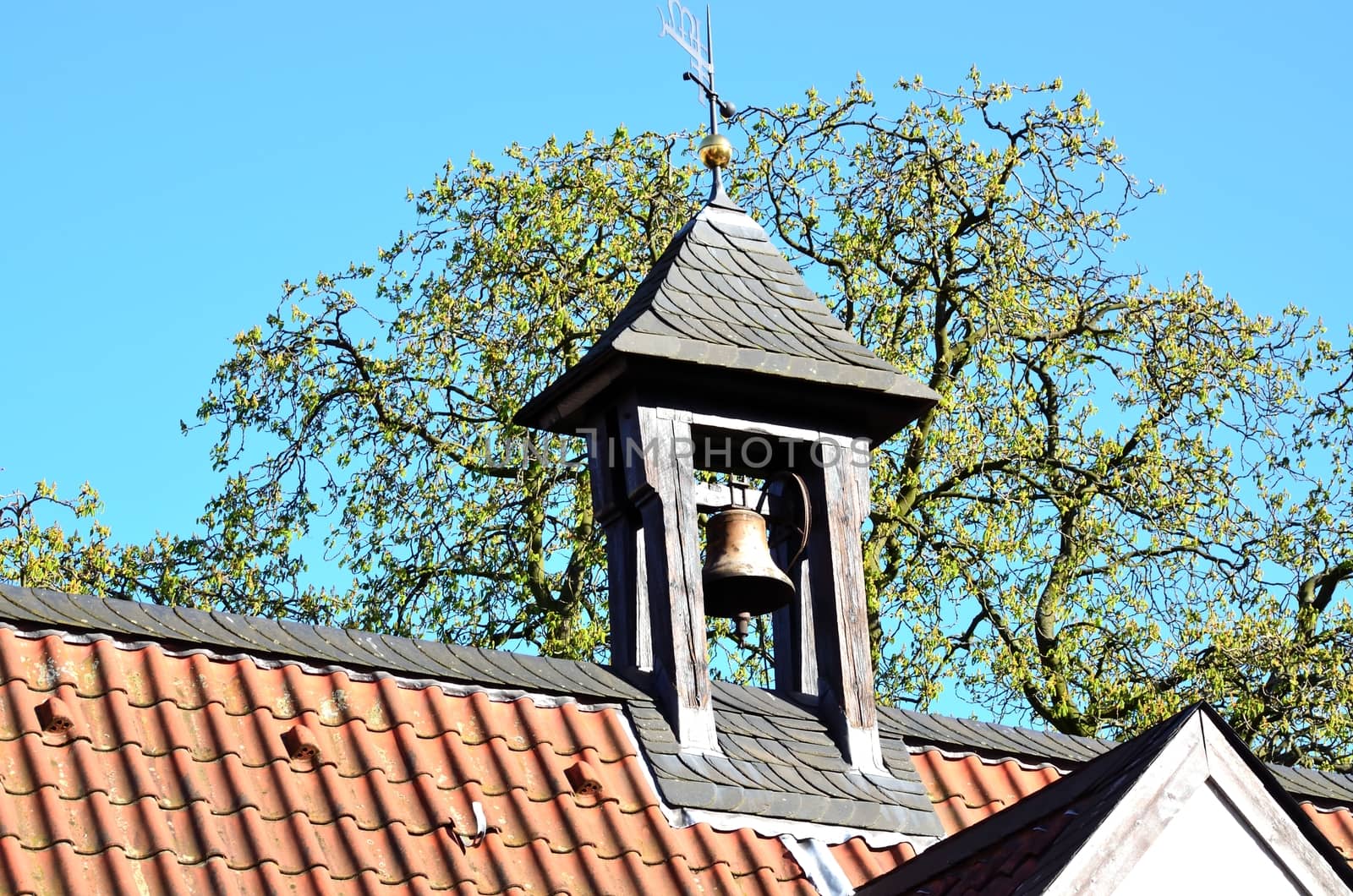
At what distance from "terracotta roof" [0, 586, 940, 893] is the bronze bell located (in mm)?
514

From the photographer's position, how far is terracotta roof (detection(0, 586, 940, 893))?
6371mm

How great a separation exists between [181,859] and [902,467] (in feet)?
41.1

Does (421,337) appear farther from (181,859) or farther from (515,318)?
(181,859)

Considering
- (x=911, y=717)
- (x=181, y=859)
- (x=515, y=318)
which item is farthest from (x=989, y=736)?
(x=515, y=318)

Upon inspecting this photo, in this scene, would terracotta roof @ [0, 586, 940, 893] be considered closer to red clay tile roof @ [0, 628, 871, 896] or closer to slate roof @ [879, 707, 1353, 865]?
red clay tile roof @ [0, 628, 871, 896]

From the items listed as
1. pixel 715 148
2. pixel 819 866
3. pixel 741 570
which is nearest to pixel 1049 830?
pixel 819 866

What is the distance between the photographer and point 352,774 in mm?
7027

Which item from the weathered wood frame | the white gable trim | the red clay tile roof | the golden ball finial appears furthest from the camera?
the golden ball finial

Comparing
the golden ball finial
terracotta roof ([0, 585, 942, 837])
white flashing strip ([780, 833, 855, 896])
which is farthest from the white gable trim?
the golden ball finial

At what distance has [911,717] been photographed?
28.8 ft

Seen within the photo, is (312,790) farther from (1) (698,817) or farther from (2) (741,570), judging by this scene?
(2) (741,570)

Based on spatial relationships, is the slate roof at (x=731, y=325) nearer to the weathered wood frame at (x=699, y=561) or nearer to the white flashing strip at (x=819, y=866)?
the weathered wood frame at (x=699, y=561)

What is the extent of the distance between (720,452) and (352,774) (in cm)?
237

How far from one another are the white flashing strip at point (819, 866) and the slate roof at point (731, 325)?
1894 mm
